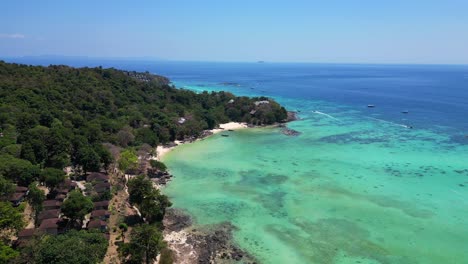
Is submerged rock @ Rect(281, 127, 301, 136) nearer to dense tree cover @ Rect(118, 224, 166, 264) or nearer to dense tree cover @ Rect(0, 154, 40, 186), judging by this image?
dense tree cover @ Rect(0, 154, 40, 186)

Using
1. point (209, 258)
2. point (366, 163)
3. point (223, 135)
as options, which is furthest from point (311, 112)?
point (209, 258)

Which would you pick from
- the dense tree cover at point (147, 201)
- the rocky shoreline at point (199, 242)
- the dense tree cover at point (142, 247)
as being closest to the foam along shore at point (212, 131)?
the dense tree cover at point (147, 201)

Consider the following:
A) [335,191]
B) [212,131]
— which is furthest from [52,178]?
[212,131]

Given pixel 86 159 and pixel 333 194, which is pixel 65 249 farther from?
pixel 333 194

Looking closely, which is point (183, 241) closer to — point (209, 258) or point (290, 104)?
point (209, 258)

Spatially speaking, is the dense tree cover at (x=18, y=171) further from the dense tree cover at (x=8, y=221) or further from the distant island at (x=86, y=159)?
the dense tree cover at (x=8, y=221)
